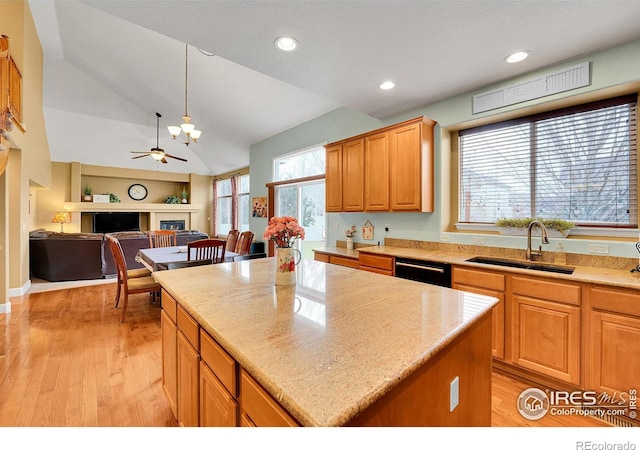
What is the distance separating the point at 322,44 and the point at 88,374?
334cm

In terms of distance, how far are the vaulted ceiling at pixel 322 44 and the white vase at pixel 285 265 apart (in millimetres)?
1621

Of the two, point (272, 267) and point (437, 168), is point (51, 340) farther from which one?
point (437, 168)

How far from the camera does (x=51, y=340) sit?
296cm

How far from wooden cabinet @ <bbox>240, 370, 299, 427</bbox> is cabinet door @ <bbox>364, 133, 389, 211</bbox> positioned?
282 centimetres

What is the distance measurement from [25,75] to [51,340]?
3.98 metres

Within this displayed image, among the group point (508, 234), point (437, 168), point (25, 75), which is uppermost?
point (25, 75)

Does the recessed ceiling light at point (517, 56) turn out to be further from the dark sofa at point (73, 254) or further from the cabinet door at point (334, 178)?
the dark sofa at point (73, 254)

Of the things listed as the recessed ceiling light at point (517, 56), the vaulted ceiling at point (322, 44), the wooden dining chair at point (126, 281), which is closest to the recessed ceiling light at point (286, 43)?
the vaulted ceiling at point (322, 44)

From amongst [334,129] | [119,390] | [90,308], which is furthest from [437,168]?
[90,308]

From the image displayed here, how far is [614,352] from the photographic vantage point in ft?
5.98

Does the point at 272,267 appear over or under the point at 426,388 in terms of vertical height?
over

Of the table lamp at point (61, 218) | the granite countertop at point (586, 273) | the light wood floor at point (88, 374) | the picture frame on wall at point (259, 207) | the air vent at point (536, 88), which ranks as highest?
the air vent at point (536, 88)

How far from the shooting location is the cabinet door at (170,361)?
65.1 inches

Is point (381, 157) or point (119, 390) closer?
point (119, 390)
